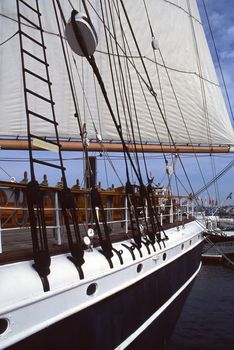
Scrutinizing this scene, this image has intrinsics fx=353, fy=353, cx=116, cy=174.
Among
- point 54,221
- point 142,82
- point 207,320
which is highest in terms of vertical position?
point 142,82

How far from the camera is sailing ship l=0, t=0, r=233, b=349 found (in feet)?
11.3

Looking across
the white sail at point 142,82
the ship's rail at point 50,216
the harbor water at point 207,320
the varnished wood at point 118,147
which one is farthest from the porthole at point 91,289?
the white sail at point 142,82

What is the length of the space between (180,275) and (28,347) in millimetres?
5342

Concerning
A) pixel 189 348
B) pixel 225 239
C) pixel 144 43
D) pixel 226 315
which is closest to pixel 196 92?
pixel 144 43

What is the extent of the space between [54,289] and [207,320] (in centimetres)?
949

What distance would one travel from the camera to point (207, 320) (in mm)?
11414

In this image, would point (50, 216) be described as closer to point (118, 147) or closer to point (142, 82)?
point (118, 147)

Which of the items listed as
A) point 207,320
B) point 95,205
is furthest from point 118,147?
point 95,205

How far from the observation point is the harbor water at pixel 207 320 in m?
9.41

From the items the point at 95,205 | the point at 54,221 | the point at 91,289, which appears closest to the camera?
the point at 91,289

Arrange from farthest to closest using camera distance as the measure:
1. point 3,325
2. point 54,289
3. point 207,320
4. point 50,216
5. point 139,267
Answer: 1. point 207,320
2. point 50,216
3. point 139,267
4. point 54,289
5. point 3,325

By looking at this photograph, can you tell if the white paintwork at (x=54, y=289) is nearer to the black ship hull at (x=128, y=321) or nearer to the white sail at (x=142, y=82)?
the black ship hull at (x=128, y=321)

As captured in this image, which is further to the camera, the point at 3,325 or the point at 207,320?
the point at 207,320

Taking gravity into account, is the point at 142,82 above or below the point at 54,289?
above
